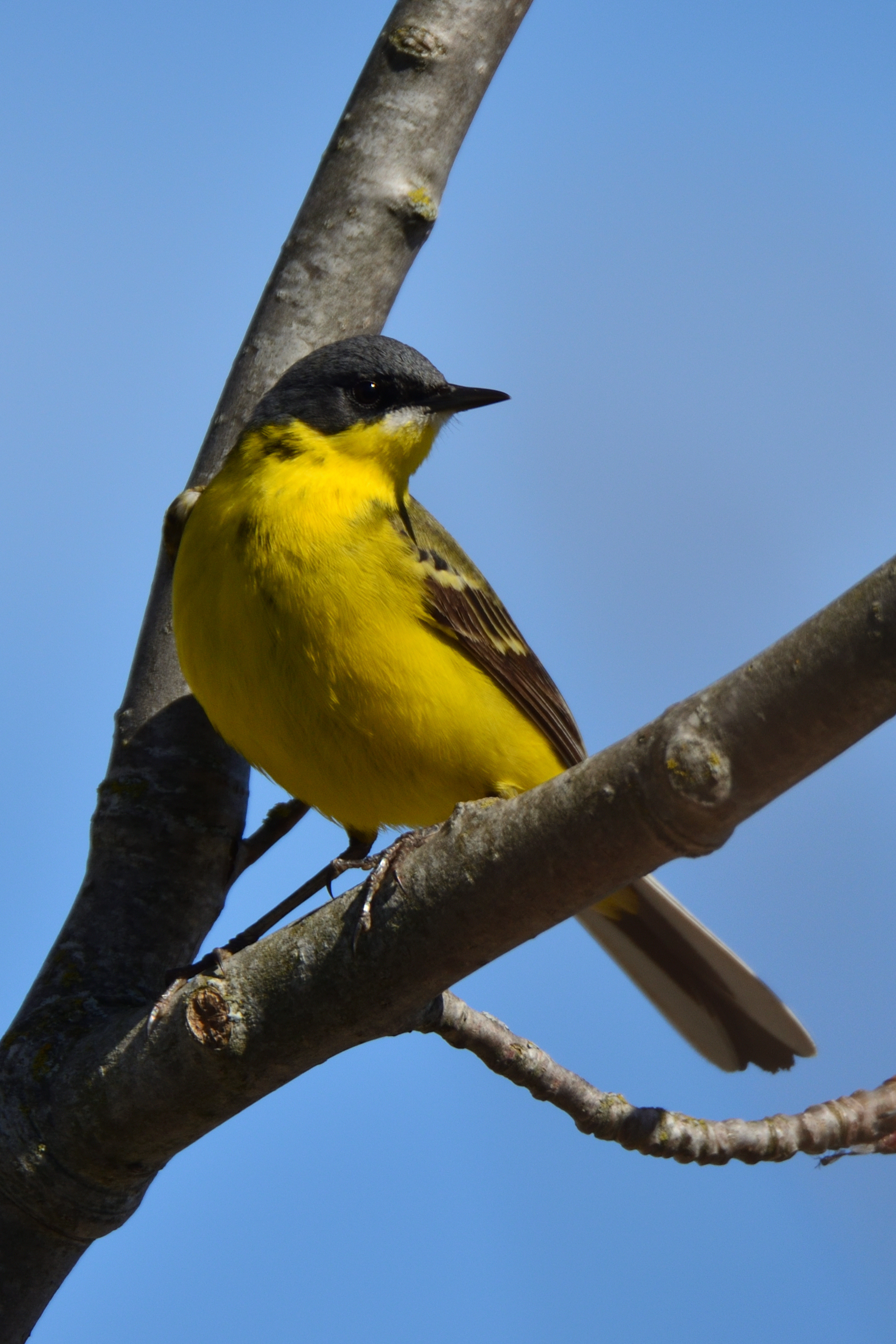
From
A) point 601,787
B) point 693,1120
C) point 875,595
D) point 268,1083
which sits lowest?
point 268,1083

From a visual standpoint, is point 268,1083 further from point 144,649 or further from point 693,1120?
point 144,649

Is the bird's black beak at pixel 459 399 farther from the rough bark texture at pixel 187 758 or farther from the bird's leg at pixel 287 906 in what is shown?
the bird's leg at pixel 287 906

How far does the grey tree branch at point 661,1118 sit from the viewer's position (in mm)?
4023

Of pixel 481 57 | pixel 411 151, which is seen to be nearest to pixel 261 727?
pixel 411 151

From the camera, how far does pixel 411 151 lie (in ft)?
17.3

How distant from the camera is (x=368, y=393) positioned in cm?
511

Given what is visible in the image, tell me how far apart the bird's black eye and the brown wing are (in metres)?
0.45

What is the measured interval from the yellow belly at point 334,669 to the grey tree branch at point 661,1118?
2.44ft

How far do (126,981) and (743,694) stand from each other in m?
2.74

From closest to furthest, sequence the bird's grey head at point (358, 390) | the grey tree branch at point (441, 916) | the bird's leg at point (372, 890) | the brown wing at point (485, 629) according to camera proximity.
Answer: the grey tree branch at point (441, 916) → the bird's leg at point (372, 890) → the brown wing at point (485, 629) → the bird's grey head at point (358, 390)

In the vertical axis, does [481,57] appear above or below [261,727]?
above

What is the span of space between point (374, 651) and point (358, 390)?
142 cm

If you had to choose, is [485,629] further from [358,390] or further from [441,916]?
[441,916]

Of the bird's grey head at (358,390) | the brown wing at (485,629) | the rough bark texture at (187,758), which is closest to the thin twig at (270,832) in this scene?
the rough bark texture at (187,758)
